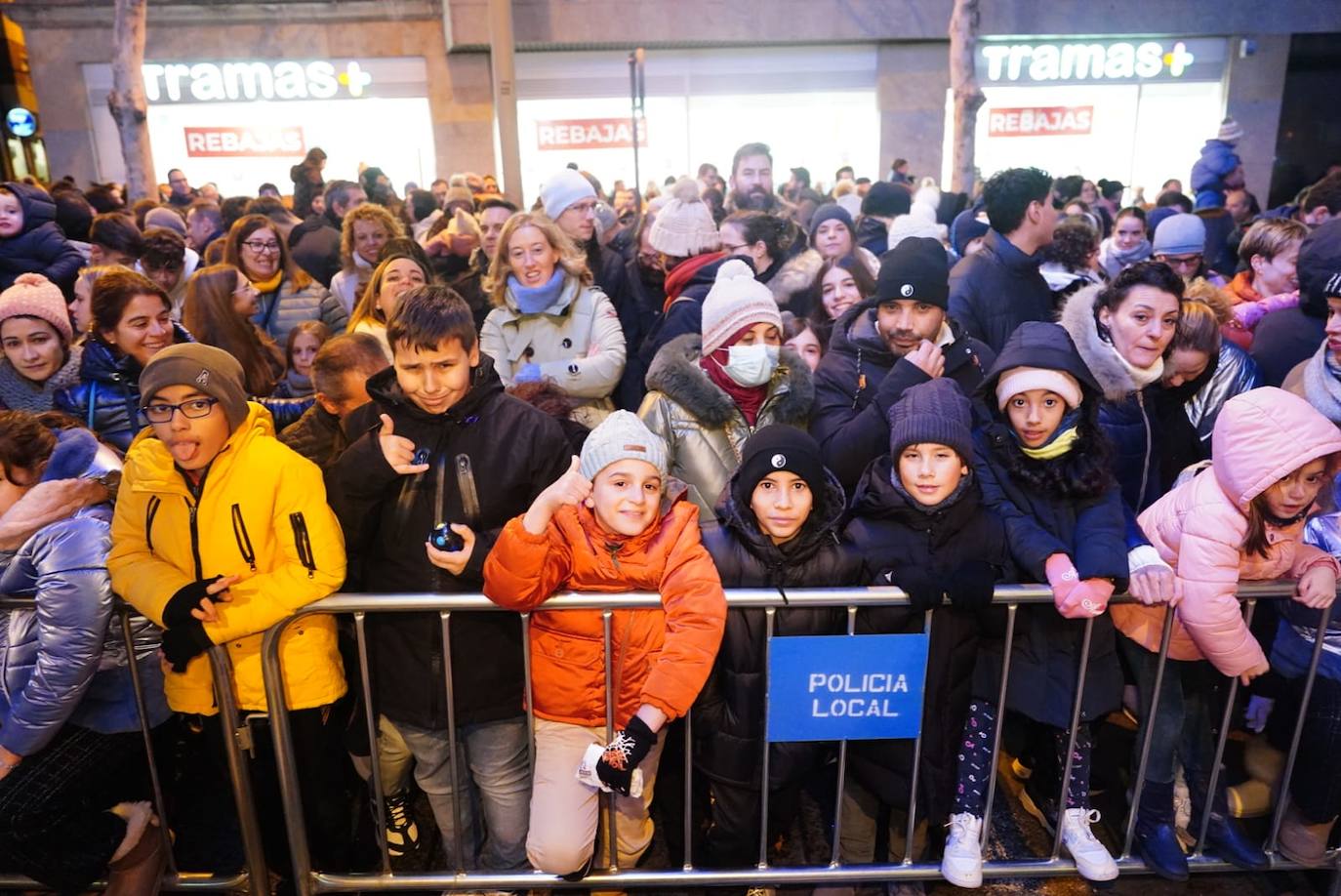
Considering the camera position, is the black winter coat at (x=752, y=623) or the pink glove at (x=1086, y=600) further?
the black winter coat at (x=752, y=623)

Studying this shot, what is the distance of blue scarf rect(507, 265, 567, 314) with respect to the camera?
4680 mm

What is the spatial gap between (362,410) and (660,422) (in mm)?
1140

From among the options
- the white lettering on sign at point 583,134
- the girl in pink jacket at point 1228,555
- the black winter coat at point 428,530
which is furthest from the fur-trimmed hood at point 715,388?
the white lettering on sign at point 583,134

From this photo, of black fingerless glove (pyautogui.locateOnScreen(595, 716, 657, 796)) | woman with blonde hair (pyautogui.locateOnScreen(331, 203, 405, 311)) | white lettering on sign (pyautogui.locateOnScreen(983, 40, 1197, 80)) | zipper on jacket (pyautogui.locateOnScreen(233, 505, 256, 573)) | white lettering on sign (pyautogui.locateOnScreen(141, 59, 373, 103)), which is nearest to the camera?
black fingerless glove (pyautogui.locateOnScreen(595, 716, 657, 796))

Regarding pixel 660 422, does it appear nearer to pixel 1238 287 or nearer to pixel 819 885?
pixel 819 885

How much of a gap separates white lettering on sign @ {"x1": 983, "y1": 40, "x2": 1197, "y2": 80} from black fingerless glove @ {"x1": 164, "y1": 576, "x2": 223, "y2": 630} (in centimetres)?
2196

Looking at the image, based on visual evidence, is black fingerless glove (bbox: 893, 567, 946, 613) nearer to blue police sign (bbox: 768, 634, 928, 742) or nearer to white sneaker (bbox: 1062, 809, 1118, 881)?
blue police sign (bbox: 768, 634, 928, 742)

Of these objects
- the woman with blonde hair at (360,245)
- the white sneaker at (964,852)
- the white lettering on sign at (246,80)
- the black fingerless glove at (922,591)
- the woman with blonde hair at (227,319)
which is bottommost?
the white sneaker at (964,852)

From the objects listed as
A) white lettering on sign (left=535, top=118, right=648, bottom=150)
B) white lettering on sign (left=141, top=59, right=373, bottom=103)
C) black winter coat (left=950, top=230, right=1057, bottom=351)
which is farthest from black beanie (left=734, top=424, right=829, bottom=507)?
white lettering on sign (left=141, top=59, right=373, bottom=103)

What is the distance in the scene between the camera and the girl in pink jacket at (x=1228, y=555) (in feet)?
9.00

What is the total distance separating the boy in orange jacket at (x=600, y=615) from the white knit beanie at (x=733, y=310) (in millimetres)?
812

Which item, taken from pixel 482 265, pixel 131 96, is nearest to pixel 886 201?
pixel 482 265

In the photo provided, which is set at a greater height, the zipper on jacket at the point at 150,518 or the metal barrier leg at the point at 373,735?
the zipper on jacket at the point at 150,518

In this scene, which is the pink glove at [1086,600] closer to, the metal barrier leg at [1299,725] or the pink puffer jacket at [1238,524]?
the pink puffer jacket at [1238,524]
